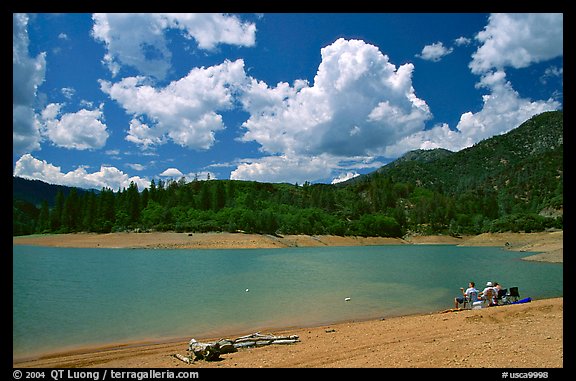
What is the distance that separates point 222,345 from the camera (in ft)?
33.2

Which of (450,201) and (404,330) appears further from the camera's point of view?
(450,201)

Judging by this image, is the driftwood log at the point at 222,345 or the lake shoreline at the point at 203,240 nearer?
the driftwood log at the point at 222,345

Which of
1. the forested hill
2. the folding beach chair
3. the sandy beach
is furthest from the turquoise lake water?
the forested hill

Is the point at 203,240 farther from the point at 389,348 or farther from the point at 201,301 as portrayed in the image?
the point at 389,348

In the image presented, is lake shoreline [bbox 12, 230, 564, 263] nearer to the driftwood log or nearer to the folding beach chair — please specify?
the folding beach chair

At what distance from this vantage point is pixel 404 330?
12695 millimetres

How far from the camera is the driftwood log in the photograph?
950cm

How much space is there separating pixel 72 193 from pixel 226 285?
9916 centimetres

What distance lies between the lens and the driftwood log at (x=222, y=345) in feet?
31.2

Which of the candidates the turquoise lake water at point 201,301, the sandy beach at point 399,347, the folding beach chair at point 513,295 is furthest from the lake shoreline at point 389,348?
the folding beach chair at point 513,295

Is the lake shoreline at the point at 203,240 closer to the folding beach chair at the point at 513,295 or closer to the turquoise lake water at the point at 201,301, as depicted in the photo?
the turquoise lake water at the point at 201,301
